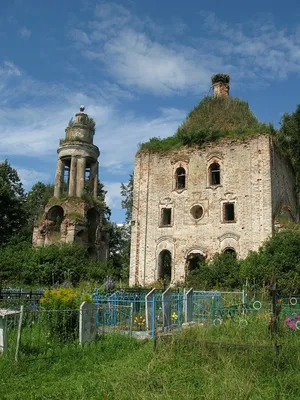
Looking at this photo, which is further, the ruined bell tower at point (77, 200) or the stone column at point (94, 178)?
the stone column at point (94, 178)

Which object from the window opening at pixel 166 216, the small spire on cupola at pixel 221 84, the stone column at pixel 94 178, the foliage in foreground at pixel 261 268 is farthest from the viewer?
the stone column at pixel 94 178

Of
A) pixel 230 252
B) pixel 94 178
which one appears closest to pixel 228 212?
pixel 230 252

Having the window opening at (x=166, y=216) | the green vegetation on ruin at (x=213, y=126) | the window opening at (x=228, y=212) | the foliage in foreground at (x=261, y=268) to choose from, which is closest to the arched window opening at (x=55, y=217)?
the green vegetation on ruin at (x=213, y=126)

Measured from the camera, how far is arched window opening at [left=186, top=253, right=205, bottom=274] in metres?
22.4

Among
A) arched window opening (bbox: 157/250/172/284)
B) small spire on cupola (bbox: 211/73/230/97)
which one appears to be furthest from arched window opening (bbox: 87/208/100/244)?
small spire on cupola (bbox: 211/73/230/97)

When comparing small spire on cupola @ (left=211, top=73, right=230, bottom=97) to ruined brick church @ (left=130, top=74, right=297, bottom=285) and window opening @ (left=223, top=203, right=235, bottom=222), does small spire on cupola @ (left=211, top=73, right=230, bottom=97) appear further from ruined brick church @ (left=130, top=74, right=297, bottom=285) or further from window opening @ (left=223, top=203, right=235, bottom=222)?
window opening @ (left=223, top=203, right=235, bottom=222)

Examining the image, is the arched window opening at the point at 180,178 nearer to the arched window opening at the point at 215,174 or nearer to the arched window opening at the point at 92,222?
the arched window opening at the point at 215,174

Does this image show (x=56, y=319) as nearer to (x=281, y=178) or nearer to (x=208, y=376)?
(x=208, y=376)

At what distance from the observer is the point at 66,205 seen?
27391 mm

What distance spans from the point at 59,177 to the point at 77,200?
9.06ft

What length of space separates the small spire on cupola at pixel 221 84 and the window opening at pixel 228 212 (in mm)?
8370

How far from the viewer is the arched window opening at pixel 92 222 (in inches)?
1140

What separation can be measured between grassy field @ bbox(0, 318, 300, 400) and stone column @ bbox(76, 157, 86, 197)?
20587 mm

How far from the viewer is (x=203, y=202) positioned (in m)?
22.9
